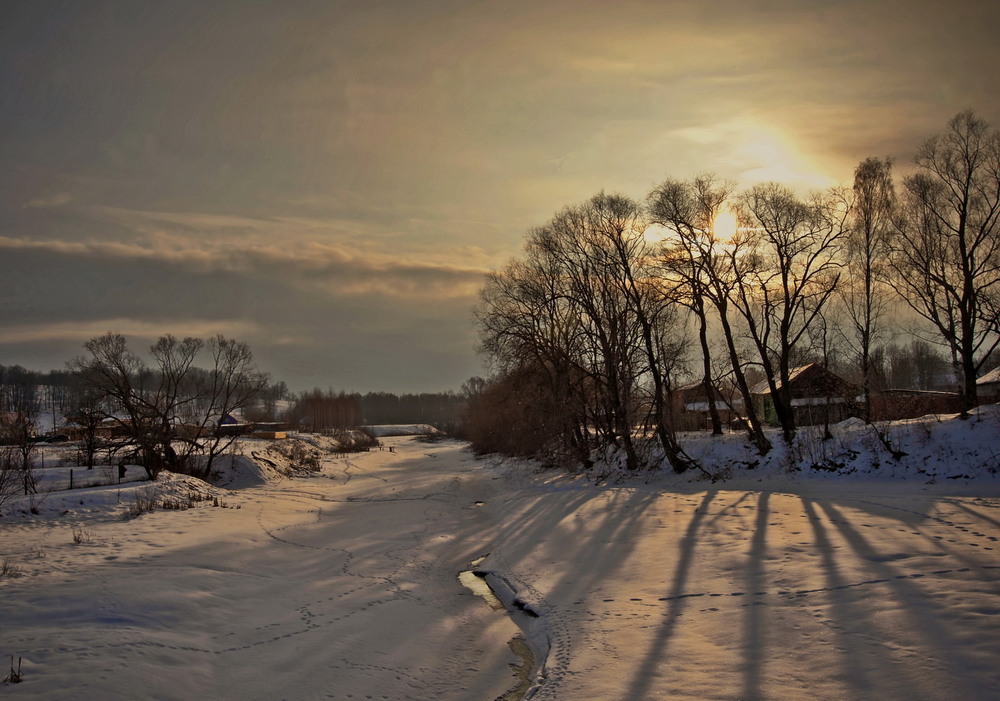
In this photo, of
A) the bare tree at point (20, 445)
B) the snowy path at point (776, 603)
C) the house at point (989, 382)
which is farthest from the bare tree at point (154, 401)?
the house at point (989, 382)

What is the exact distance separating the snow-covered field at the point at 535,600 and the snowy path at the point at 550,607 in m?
0.05

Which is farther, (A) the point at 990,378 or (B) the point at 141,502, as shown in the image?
(A) the point at 990,378

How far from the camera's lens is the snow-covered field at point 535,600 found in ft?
26.7

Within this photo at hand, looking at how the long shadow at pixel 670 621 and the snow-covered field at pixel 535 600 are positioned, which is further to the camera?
the long shadow at pixel 670 621

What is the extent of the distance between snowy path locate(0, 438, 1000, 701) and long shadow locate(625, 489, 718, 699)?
49 mm

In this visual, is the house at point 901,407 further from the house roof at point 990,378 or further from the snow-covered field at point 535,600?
the house roof at point 990,378

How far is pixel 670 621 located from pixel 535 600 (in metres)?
3.22

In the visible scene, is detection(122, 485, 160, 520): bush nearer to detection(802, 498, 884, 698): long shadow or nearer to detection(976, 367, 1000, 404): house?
detection(802, 498, 884, 698): long shadow

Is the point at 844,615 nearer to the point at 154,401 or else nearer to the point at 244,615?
the point at 244,615

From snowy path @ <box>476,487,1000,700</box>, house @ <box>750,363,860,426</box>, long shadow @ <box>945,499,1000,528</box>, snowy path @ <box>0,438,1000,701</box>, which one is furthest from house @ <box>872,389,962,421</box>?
snowy path @ <box>476,487,1000,700</box>

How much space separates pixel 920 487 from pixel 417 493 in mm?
22316

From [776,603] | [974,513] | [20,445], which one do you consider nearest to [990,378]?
[974,513]

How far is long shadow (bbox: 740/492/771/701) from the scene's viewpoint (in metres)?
7.75

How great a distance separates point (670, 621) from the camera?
10.3 m
